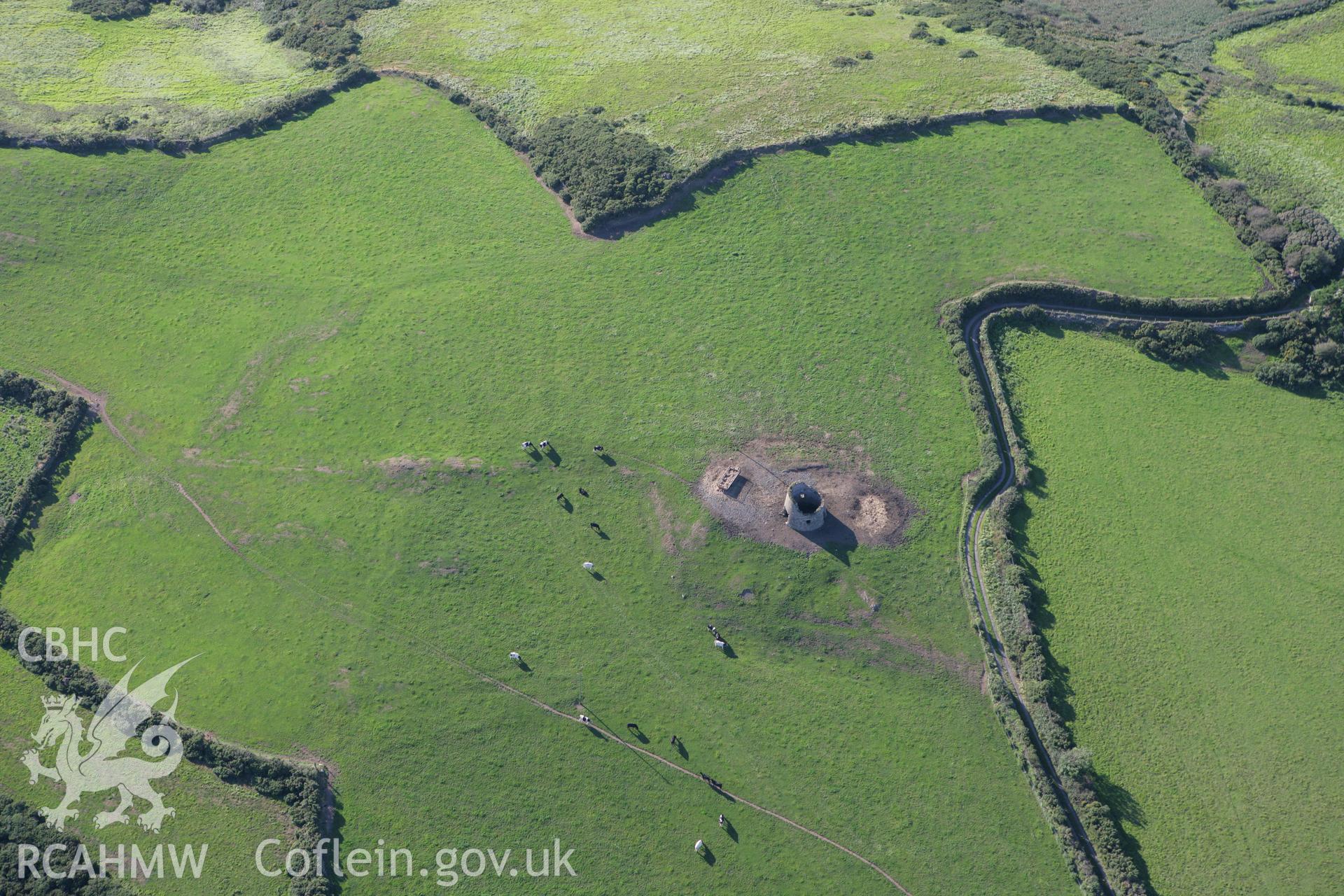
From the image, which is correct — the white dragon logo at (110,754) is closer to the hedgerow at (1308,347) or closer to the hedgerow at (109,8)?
the hedgerow at (1308,347)

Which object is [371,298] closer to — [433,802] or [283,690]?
[283,690]

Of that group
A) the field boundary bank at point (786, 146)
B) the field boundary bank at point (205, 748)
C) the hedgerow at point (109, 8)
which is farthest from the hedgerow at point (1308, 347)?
the hedgerow at point (109, 8)

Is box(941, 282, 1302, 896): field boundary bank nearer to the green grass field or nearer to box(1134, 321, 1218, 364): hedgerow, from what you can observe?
box(1134, 321, 1218, 364): hedgerow

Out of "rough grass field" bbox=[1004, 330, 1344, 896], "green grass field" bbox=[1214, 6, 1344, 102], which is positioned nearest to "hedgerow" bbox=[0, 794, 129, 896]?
"rough grass field" bbox=[1004, 330, 1344, 896]

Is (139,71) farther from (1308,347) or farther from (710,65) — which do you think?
(1308,347)

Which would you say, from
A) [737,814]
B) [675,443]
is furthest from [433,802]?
[675,443]

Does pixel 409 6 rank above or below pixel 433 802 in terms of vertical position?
above
